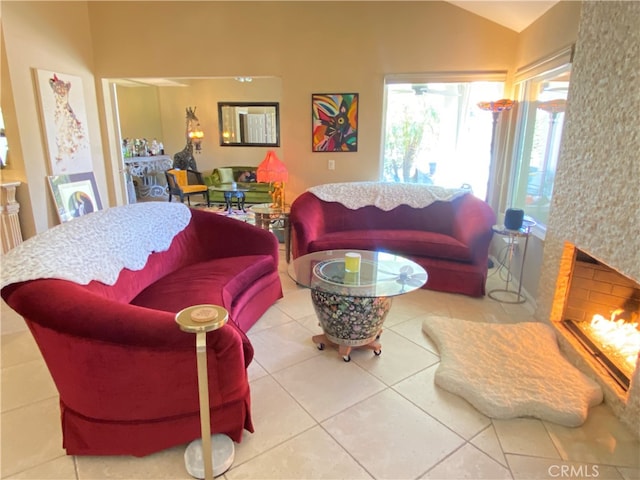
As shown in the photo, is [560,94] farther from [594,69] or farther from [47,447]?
[47,447]

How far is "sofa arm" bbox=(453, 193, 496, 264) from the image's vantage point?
139 inches

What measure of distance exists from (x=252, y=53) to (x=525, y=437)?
4.54 metres

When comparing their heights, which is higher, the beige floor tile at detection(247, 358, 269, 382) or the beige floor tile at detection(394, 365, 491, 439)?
the beige floor tile at detection(247, 358, 269, 382)

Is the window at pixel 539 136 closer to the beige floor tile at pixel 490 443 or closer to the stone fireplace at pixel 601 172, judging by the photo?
the stone fireplace at pixel 601 172

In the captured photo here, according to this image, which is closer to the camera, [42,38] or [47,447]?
[47,447]

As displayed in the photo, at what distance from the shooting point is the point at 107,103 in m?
5.03

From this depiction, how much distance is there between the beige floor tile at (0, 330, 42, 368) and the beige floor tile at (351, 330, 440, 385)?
7.09ft

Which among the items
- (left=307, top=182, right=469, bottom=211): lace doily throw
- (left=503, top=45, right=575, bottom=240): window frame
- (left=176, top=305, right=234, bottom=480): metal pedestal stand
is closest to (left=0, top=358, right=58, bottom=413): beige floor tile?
(left=176, top=305, right=234, bottom=480): metal pedestal stand

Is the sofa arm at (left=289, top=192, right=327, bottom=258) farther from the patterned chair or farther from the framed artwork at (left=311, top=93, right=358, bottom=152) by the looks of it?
the patterned chair

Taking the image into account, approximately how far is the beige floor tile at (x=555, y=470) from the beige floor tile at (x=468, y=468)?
0.21 ft

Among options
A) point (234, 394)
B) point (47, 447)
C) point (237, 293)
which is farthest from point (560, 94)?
point (47, 447)

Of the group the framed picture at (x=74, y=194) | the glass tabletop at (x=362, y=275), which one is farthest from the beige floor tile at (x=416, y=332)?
the framed picture at (x=74, y=194)

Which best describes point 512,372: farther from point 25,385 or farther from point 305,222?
point 25,385

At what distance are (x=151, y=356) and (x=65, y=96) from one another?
163 inches
